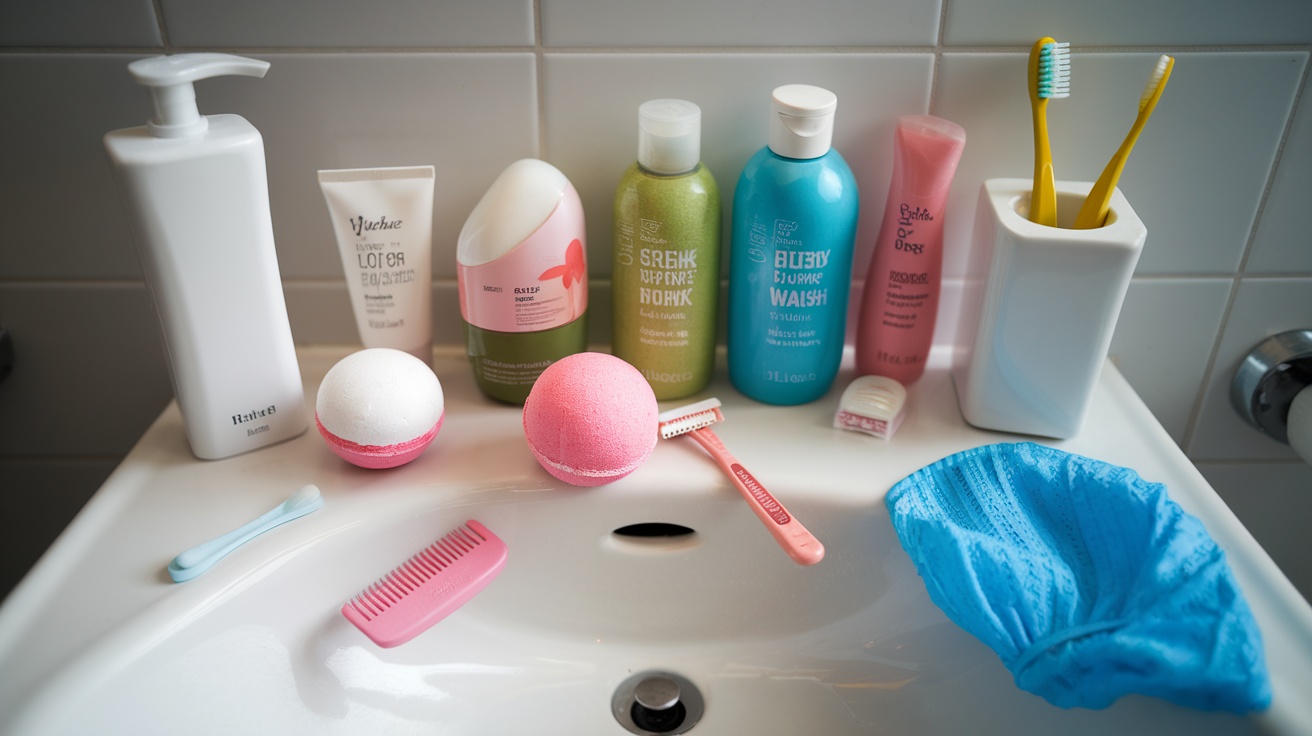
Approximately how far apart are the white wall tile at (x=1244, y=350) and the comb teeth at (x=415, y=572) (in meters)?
0.51

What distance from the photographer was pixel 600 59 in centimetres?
53

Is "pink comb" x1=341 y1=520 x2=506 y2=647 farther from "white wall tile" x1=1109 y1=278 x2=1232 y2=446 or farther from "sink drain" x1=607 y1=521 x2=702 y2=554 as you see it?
"white wall tile" x1=1109 y1=278 x2=1232 y2=446

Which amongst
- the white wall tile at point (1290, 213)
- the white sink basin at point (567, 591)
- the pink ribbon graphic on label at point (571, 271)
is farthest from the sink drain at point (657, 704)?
the white wall tile at point (1290, 213)

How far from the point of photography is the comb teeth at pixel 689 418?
54 cm

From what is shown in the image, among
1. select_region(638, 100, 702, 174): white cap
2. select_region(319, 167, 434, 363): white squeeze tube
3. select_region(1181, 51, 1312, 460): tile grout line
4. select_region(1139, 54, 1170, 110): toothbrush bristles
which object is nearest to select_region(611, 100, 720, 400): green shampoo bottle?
select_region(638, 100, 702, 174): white cap

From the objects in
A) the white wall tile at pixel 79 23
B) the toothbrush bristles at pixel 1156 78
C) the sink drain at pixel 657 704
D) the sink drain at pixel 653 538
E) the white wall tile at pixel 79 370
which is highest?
Result: the white wall tile at pixel 79 23

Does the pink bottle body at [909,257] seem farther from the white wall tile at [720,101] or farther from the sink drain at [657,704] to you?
the sink drain at [657,704]

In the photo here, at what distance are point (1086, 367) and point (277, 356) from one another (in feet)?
1.45

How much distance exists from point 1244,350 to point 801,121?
374 mm

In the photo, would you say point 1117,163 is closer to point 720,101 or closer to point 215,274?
point 720,101

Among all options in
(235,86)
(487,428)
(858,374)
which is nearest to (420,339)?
(487,428)

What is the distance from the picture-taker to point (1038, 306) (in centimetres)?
50

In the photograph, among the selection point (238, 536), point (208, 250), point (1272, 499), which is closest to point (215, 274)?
point (208, 250)

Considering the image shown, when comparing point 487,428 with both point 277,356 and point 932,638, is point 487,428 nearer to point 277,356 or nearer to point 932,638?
point 277,356
